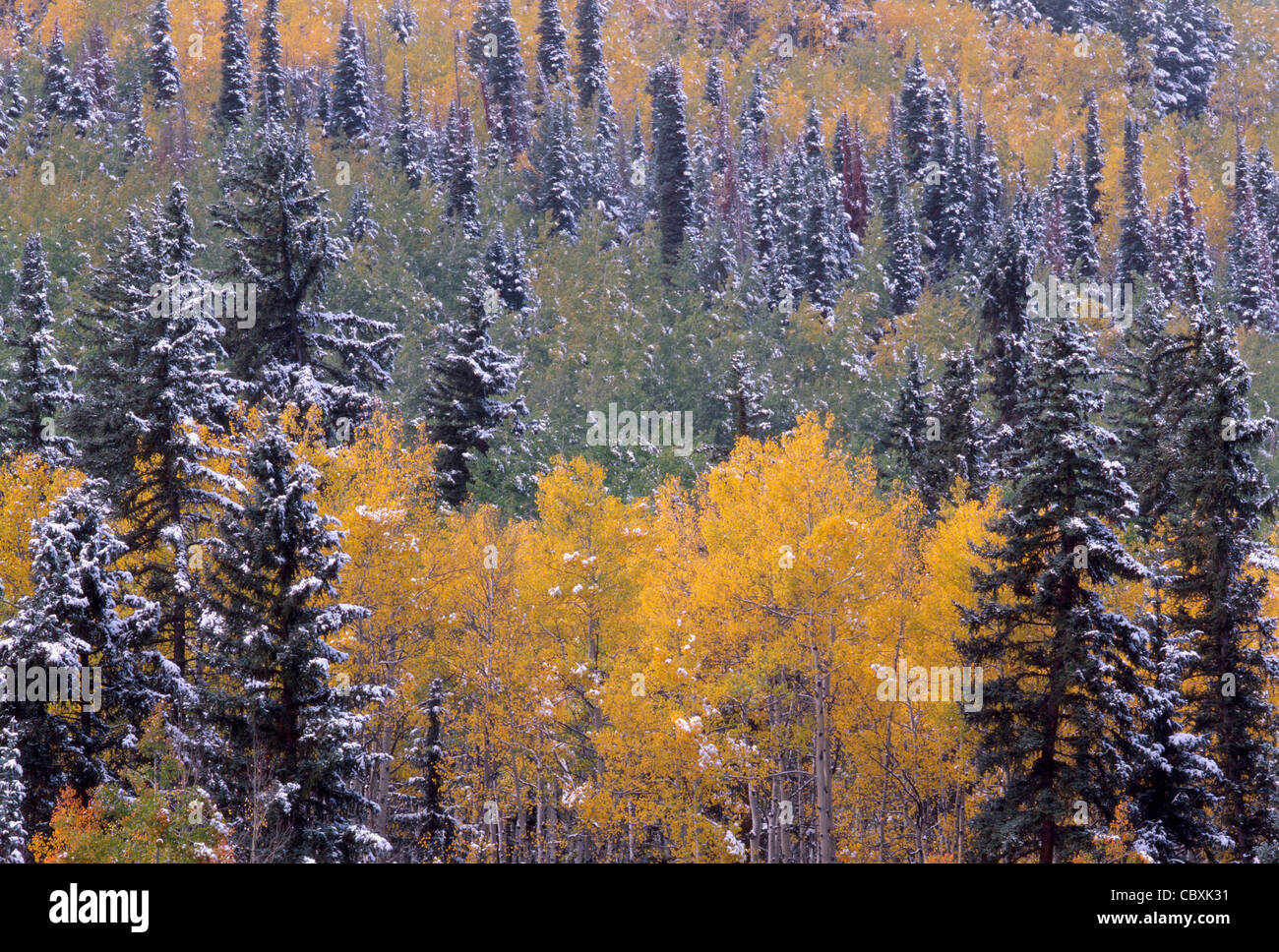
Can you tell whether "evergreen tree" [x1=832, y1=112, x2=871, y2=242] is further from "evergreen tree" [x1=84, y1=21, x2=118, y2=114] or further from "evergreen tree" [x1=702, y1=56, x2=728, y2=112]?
"evergreen tree" [x1=84, y1=21, x2=118, y2=114]

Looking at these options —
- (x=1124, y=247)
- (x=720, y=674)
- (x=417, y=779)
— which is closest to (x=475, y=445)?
(x=417, y=779)

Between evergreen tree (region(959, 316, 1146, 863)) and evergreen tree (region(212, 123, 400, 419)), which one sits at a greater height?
evergreen tree (region(212, 123, 400, 419))

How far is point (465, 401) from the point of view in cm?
4516

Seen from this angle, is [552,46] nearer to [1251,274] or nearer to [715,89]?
[715,89]

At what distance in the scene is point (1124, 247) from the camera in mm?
100625

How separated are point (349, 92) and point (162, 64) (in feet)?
56.0

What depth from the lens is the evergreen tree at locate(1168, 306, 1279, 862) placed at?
2802 cm

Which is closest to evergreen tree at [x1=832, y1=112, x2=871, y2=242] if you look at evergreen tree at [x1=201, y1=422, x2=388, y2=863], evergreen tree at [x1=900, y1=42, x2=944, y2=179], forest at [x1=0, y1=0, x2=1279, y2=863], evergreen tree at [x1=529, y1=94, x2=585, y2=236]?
evergreen tree at [x1=900, y1=42, x2=944, y2=179]

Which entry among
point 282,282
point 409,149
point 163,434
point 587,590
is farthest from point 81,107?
point 587,590

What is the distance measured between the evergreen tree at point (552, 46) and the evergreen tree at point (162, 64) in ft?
121

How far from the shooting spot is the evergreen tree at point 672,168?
285 feet

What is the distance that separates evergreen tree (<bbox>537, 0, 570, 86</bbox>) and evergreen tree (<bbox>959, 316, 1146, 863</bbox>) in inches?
→ 4157
